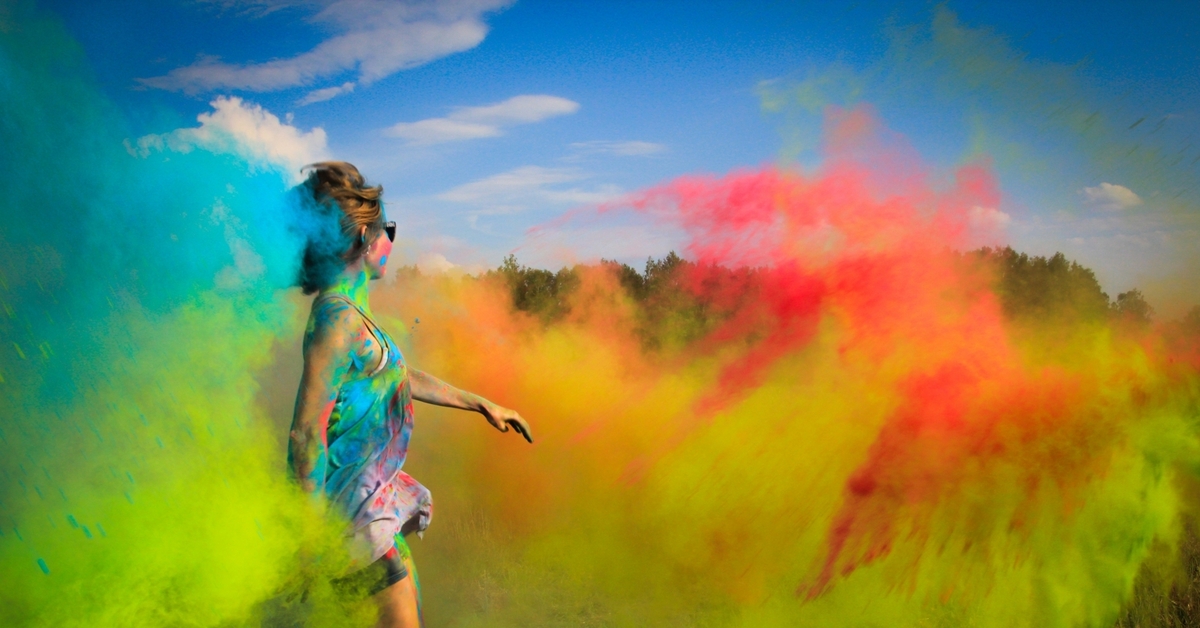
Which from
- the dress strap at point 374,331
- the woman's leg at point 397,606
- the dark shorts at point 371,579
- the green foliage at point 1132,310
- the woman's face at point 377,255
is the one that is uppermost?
the green foliage at point 1132,310

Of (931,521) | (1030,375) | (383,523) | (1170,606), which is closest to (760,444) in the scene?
(931,521)

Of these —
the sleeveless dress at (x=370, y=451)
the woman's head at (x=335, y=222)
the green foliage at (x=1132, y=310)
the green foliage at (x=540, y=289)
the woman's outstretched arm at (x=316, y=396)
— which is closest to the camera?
the woman's outstretched arm at (x=316, y=396)

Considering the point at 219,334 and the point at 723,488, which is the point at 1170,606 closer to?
the point at 723,488

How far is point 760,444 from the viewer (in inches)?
214

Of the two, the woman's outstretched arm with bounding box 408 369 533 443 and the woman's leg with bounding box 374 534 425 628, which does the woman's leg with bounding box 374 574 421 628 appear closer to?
the woman's leg with bounding box 374 534 425 628

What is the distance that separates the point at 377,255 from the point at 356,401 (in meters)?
0.56

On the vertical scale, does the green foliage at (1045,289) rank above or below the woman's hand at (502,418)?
above

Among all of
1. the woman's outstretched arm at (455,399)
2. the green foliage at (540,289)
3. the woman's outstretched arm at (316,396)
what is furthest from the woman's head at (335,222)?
the green foliage at (540,289)

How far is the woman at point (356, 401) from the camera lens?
92.1 inches

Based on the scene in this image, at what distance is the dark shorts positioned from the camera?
2465 mm

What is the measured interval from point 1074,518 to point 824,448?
4.89ft

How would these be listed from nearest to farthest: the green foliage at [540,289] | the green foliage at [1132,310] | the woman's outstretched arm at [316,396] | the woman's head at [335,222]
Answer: the woman's outstretched arm at [316,396] < the woman's head at [335,222] < the green foliage at [1132,310] < the green foliage at [540,289]

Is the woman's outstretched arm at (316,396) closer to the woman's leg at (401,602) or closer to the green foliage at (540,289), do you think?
the woman's leg at (401,602)

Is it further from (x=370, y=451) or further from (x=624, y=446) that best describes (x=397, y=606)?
(x=624, y=446)
